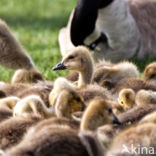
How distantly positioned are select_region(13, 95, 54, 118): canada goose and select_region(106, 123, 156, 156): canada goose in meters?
0.68

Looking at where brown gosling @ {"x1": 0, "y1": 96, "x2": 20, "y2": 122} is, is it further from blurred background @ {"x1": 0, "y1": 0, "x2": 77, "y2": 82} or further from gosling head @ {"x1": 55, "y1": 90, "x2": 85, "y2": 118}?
blurred background @ {"x1": 0, "y1": 0, "x2": 77, "y2": 82}

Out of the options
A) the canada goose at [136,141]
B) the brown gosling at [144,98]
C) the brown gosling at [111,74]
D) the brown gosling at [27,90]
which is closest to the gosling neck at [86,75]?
the brown gosling at [111,74]

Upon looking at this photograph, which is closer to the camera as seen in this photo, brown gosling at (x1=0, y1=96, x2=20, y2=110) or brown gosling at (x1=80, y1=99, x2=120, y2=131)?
brown gosling at (x1=80, y1=99, x2=120, y2=131)

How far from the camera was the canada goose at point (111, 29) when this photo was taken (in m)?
6.34

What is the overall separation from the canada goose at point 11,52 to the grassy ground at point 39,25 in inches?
17.1

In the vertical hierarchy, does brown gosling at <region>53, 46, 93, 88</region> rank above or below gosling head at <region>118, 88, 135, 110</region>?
above

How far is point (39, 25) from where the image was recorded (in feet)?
30.5

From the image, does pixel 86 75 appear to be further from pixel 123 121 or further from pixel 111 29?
pixel 111 29

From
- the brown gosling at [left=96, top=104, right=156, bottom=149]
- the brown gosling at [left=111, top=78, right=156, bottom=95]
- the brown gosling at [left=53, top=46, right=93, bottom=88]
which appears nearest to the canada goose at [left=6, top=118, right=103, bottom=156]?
the brown gosling at [left=96, top=104, right=156, bottom=149]

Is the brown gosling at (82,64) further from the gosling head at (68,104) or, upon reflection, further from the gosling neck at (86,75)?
the gosling head at (68,104)

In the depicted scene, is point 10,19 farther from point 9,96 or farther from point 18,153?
point 18,153

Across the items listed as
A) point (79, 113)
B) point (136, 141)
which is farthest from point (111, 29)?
point (136, 141)

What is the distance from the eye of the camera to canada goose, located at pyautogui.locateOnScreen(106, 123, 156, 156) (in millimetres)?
2951

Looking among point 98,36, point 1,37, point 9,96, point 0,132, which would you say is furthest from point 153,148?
point 98,36
